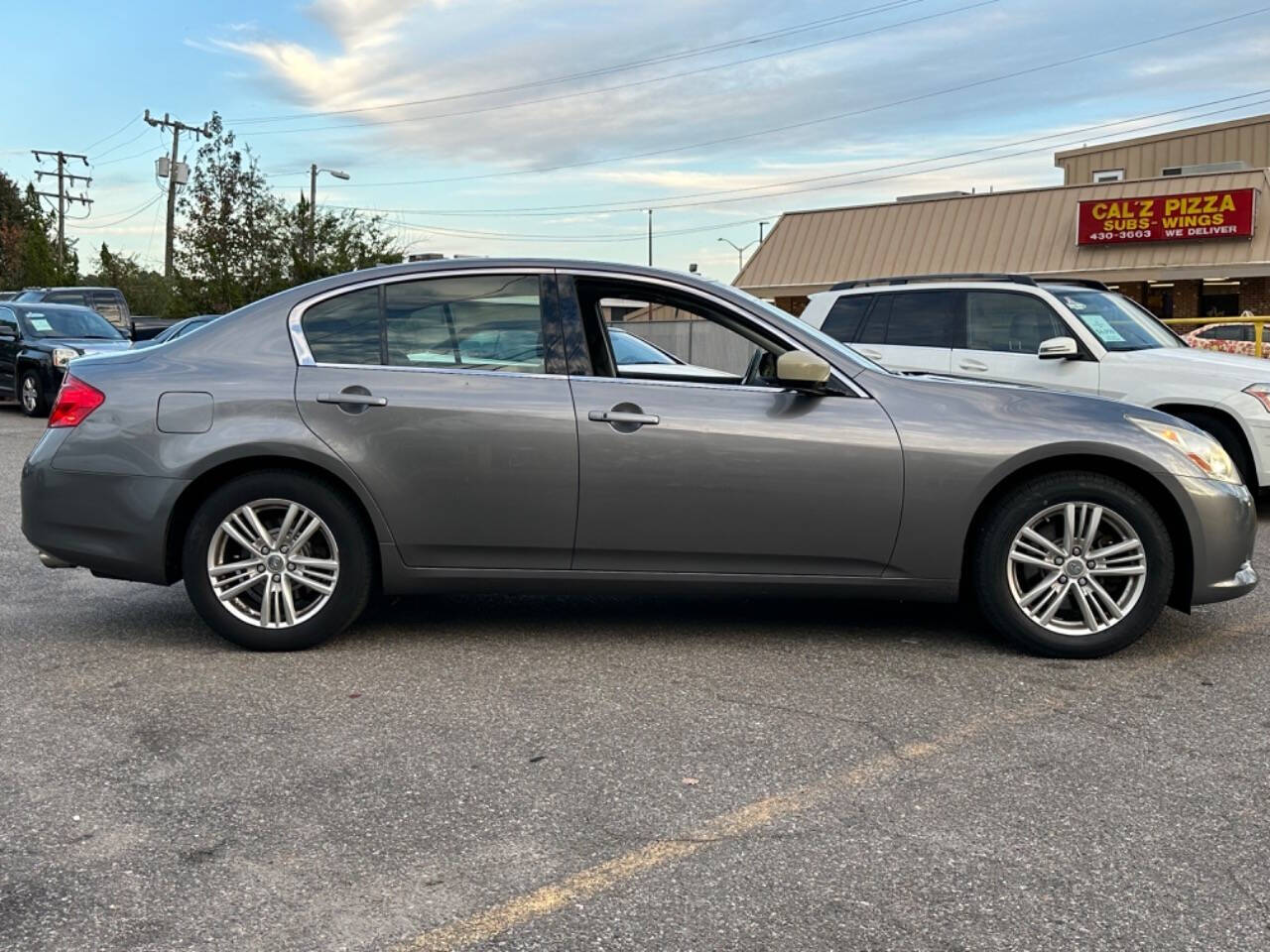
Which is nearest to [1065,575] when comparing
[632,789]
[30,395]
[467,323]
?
[632,789]

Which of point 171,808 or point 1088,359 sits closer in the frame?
point 171,808

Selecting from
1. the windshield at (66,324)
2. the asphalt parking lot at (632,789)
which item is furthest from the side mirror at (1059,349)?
the windshield at (66,324)

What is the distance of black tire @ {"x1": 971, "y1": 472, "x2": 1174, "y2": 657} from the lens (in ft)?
17.0

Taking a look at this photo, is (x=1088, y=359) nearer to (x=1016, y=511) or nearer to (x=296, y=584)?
(x=1016, y=511)

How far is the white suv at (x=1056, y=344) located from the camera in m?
9.27

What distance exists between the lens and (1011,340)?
32.8 feet

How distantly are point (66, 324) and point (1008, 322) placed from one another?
14.9 m

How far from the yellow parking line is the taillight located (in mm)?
3278

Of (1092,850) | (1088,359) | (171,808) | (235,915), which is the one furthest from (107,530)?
(1088,359)

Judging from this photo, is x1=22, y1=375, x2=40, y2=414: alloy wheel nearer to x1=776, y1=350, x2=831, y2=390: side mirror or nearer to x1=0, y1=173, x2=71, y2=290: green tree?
x1=776, y1=350, x2=831, y2=390: side mirror

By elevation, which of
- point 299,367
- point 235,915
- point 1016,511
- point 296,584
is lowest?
point 235,915

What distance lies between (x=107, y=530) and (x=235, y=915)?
276cm

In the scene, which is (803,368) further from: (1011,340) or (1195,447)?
(1011,340)

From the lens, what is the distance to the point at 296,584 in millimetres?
5289
